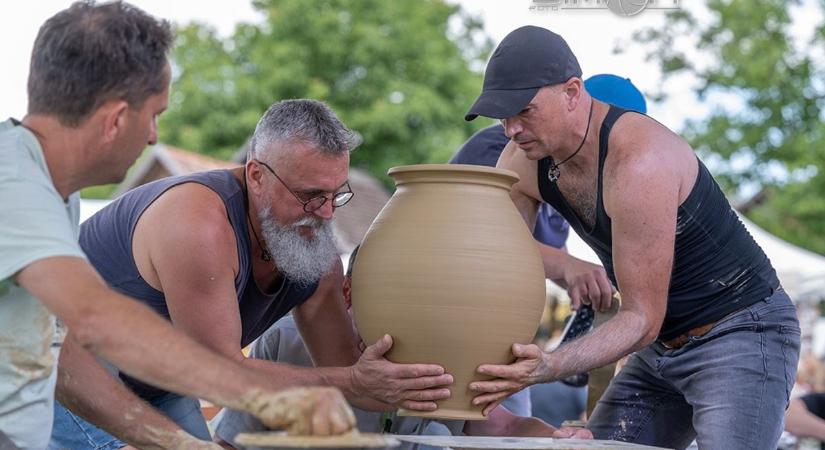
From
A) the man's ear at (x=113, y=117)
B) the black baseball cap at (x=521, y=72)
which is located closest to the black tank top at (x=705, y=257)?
the black baseball cap at (x=521, y=72)

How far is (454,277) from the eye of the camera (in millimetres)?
3461

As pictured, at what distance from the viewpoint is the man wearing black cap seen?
3.59m

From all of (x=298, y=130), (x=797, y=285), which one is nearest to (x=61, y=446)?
(x=298, y=130)

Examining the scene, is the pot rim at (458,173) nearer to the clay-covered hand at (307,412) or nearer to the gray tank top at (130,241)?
the gray tank top at (130,241)

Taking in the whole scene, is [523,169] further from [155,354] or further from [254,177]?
[155,354]

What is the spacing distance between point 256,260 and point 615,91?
2136 mm

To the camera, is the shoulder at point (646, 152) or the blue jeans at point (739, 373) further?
the blue jeans at point (739, 373)

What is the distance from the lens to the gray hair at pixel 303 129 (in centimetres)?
400

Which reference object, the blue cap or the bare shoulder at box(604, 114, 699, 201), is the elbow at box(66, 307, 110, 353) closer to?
the bare shoulder at box(604, 114, 699, 201)

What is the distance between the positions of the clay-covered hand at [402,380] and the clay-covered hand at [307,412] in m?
1.37

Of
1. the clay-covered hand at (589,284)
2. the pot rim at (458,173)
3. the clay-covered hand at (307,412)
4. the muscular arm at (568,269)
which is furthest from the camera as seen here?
the clay-covered hand at (589,284)

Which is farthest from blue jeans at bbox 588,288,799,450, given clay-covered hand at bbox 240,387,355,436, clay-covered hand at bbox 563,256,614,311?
clay-covered hand at bbox 240,387,355,436

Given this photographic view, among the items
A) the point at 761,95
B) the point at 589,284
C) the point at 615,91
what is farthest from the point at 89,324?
the point at 761,95

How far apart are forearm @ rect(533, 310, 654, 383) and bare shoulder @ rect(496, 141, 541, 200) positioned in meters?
0.86
